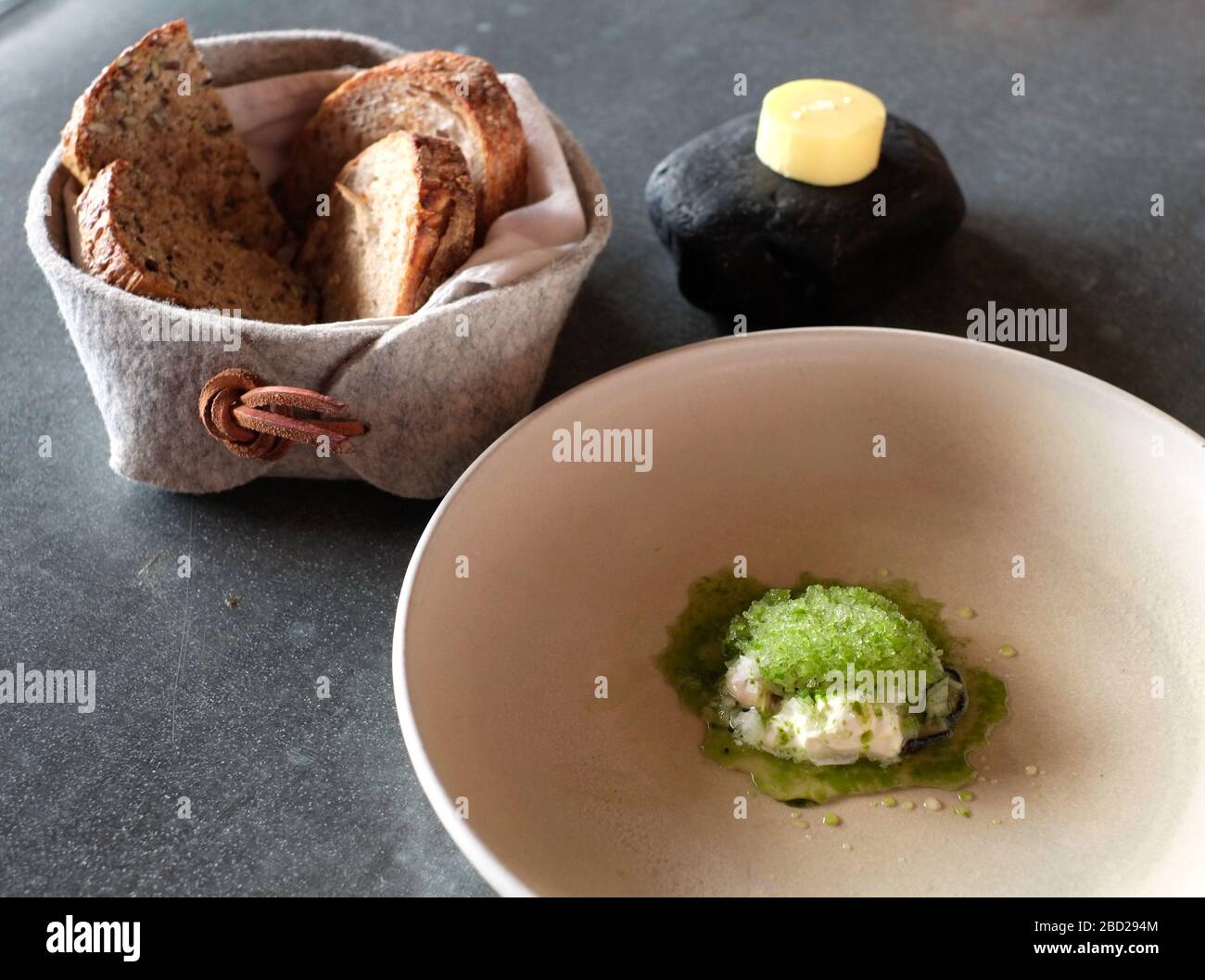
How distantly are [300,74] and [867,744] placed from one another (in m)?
0.66

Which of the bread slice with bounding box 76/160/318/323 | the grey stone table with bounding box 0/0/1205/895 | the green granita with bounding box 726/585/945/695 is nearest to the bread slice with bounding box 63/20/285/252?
the bread slice with bounding box 76/160/318/323

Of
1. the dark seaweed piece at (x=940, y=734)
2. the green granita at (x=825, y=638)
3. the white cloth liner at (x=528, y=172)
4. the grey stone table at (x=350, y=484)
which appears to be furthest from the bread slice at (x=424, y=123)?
the dark seaweed piece at (x=940, y=734)

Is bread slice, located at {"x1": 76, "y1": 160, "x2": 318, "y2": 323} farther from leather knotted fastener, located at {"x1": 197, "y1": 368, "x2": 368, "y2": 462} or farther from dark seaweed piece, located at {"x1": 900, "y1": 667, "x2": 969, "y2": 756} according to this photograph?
dark seaweed piece, located at {"x1": 900, "y1": 667, "x2": 969, "y2": 756}

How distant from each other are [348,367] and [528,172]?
0.23 m

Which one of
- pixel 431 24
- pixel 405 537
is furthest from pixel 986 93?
pixel 405 537

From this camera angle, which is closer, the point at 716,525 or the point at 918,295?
the point at 716,525

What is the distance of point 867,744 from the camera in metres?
0.67

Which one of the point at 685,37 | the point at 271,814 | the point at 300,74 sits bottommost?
the point at 271,814

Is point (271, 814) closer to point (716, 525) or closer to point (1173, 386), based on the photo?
point (716, 525)

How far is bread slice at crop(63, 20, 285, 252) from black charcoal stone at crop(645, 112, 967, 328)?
12.8 inches

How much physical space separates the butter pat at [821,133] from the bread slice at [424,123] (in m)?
0.21

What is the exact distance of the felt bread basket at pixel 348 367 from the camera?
74 centimetres

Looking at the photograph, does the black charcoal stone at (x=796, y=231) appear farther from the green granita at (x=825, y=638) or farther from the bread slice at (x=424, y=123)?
the green granita at (x=825, y=638)

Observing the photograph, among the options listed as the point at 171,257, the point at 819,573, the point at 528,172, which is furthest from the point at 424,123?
the point at 819,573
